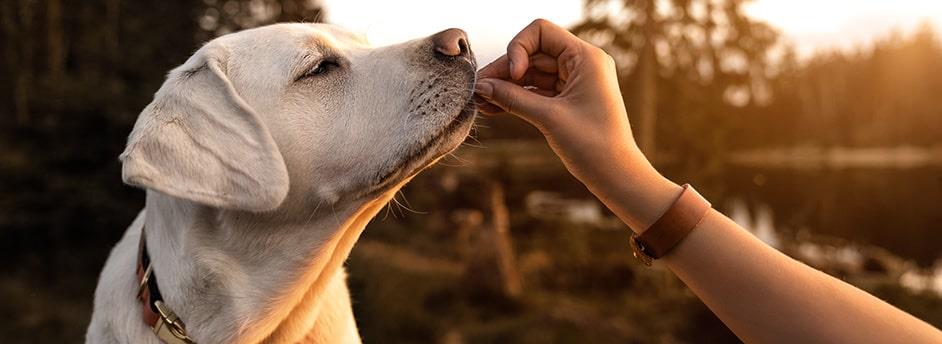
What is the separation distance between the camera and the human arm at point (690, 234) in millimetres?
1532

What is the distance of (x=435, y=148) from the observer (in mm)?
2326

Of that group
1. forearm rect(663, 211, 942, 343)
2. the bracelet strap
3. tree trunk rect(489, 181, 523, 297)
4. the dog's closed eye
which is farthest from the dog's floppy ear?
tree trunk rect(489, 181, 523, 297)

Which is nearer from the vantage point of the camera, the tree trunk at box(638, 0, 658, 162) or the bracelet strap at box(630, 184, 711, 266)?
the bracelet strap at box(630, 184, 711, 266)

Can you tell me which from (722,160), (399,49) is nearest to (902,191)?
(722,160)

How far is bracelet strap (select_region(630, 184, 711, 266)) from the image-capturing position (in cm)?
166

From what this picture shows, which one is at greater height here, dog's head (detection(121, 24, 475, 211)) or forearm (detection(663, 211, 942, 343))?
forearm (detection(663, 211, 942, 343))

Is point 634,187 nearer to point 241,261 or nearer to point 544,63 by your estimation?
point 544,63

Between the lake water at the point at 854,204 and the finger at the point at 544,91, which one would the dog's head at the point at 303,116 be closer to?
the finger at the point at 544,91

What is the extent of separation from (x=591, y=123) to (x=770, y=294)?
1.89ft

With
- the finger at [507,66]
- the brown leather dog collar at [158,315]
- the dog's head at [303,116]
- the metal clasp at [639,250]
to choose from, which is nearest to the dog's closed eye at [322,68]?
the dog's head at [303,116]

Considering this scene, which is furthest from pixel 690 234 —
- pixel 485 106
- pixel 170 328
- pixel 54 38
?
pixel 54 38

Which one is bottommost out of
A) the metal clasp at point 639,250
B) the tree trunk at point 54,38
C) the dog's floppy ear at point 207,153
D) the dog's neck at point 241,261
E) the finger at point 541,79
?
the tree trunk at point 54,38

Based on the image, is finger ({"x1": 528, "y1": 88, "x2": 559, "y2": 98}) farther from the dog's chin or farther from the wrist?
the wrist

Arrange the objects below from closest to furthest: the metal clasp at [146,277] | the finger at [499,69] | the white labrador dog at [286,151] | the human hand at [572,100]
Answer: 1. the human hand at [572,100]
2. the finger at [499,69]
3. the white labrador dog at [286,151]
4. the metal clasp at [146,277]
